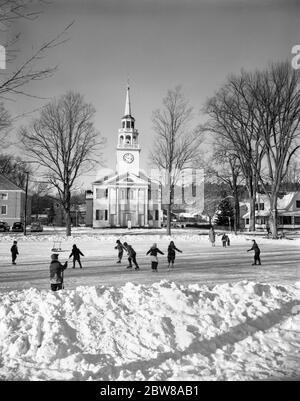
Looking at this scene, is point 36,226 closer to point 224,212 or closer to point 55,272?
point 55,272

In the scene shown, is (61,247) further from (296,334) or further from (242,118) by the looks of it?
(242,118)

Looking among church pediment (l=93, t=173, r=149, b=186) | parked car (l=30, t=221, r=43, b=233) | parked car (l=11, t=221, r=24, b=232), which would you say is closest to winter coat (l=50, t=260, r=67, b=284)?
parked car (l=30, t=221, r=43, b=233)

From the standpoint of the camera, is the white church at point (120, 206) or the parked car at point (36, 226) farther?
the white church at point (120, 206)

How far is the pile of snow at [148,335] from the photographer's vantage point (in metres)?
5.91

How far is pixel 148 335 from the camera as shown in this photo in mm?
6922

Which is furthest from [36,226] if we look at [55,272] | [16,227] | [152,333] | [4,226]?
[152,333]

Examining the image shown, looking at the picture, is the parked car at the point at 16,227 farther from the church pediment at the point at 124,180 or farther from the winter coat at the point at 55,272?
the church pediment at the point at 124,180

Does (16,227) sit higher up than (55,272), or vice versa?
(16,227)

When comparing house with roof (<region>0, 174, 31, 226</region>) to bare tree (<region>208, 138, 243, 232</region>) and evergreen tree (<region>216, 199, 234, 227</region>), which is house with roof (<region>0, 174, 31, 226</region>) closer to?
bare tree (<region>208, 138, 243, 232</region>)

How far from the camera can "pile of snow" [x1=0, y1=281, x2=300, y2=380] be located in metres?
5.91

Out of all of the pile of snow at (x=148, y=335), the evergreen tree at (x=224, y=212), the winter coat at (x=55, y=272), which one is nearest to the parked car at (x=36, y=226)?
the winter coat at (x=55, y=272)

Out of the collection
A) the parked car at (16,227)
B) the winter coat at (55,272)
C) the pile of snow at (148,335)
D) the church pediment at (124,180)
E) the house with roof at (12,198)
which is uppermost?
the church pediment at (124,180)
